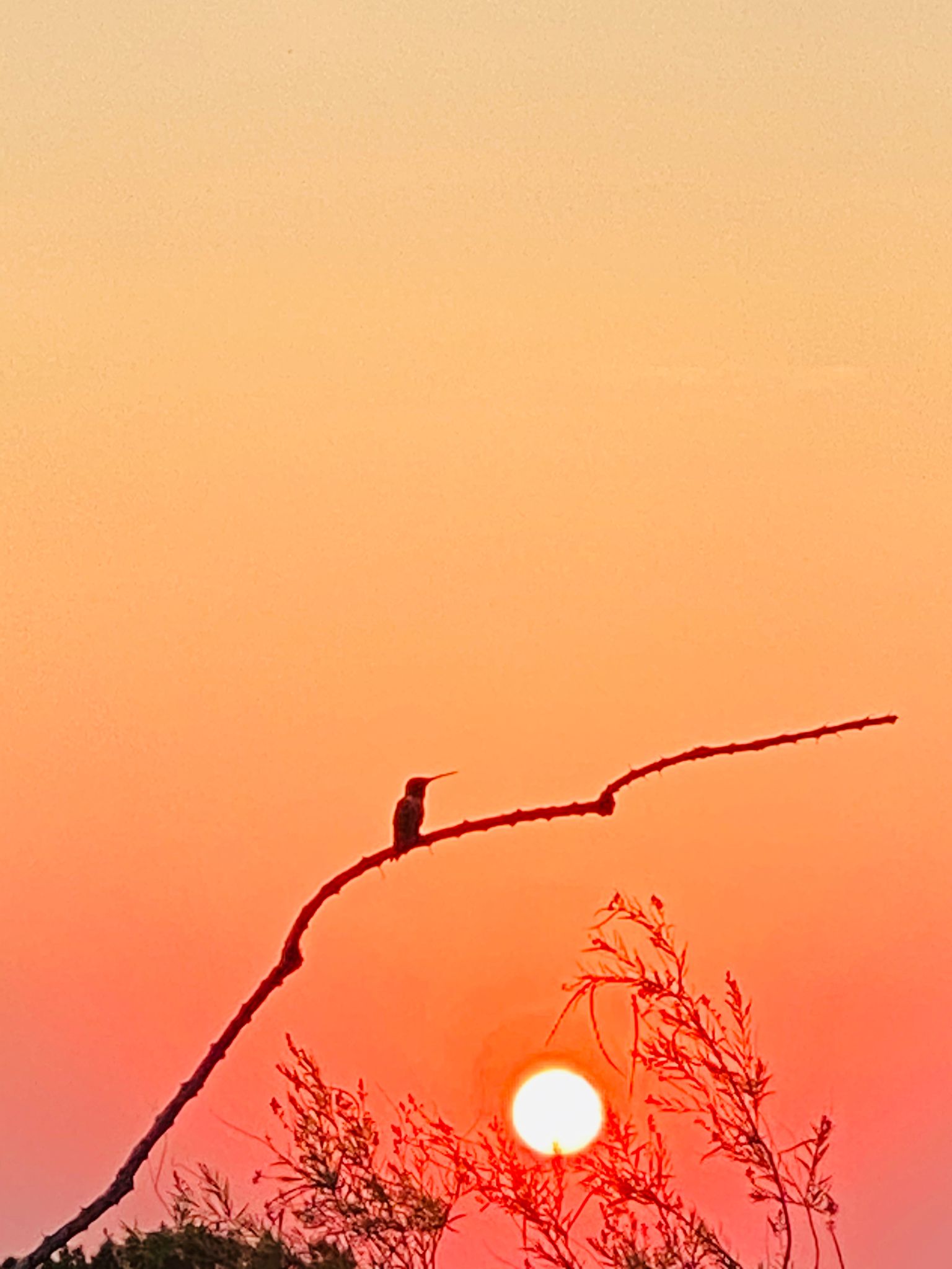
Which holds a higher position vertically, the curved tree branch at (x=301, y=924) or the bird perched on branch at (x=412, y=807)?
the bird perched on branch at (x=412, y=807)

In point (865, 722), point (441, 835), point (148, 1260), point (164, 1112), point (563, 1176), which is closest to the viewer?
point (865, 722)

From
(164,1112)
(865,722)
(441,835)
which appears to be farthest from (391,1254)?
(865,722)

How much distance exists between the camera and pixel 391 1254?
45.3 ft

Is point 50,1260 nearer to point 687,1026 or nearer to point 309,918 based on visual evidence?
point 687,1026

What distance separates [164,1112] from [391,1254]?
591 cm

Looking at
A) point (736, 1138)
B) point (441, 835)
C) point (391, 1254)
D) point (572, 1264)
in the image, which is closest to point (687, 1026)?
point (736, 1138)

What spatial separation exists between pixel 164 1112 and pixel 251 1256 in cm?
583

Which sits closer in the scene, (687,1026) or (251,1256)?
(687,1026)

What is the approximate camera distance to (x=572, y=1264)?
42.4 feet

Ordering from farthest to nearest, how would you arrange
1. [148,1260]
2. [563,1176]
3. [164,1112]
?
[148,1260], [563,1176], [164,1112]

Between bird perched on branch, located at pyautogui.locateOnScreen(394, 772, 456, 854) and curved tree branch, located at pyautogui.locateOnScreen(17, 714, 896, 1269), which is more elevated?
bird perched on branch, located at pyautogui.locateOnScreen(394, 772, 456, 854)

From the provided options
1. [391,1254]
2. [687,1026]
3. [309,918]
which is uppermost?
[687,1026]

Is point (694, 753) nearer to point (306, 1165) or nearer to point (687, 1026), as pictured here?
point (687, 1026)

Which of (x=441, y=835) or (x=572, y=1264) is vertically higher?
(x=572, y=1264)
